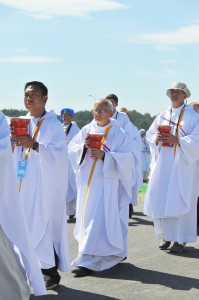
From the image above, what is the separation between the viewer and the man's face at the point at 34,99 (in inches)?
294

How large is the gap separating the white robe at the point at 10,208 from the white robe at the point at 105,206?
2367 mm

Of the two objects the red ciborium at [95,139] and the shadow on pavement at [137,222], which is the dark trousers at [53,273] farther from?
the shadow on pavement at [137,222]

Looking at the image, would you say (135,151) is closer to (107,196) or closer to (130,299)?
(107,196)

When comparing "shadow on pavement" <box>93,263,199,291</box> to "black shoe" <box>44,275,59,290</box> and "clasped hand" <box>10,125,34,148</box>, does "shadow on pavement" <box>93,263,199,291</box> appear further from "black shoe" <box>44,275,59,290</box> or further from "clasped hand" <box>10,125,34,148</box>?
"clasped hand" <box>10,125,34,148</box>

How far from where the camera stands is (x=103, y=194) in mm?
8320

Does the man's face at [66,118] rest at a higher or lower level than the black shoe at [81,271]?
higher

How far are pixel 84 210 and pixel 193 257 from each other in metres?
1.76

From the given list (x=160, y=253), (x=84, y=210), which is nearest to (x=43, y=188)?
(x=84, y=210)

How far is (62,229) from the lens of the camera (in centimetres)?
747

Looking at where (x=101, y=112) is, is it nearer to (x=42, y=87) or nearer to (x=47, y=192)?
(x=42, y=87)

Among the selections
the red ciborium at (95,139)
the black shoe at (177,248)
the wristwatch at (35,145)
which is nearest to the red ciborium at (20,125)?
the wristwatch at (35,145)

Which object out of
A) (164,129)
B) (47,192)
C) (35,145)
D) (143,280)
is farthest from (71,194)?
(35,145)

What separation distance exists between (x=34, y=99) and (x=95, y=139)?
107 cm

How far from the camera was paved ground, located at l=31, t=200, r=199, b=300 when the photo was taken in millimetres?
6984
